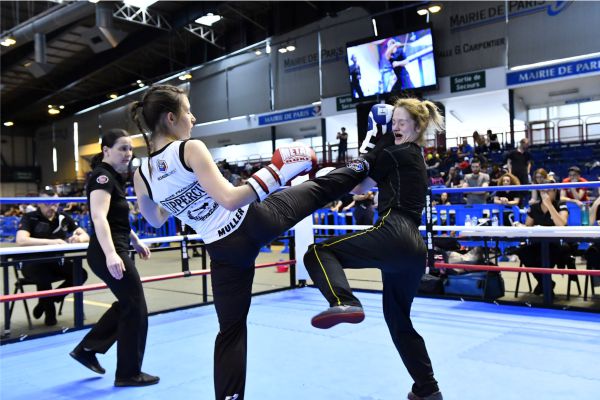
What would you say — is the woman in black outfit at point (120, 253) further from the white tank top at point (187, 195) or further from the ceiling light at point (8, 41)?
the ceiling light at point (8, 41)

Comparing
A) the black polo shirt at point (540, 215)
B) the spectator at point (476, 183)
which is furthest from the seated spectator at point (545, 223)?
the spectator at point (476, 183)

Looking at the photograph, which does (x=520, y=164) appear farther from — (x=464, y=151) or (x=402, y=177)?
(x=402, y=177)

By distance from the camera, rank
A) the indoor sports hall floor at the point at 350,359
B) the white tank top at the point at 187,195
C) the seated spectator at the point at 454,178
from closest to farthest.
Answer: the white tank top at the point at 187,195, the indoor sports hall floor at the point at 350,359, the seated spectator at the point at 454,178

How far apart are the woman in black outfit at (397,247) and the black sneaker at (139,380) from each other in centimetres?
135

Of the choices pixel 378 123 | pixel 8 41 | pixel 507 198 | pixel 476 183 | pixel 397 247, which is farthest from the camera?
pixel 8 41

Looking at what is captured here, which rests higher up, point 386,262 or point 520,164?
point 520,164

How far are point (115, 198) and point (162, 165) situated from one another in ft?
3.68

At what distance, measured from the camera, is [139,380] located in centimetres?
274

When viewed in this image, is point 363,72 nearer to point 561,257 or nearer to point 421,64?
point 421,64

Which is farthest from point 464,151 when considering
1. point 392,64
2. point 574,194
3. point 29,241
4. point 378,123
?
point 378,123

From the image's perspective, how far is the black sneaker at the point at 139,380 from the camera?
273cm

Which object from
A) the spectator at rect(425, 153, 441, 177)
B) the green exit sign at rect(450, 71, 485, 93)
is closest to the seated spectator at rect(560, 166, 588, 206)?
the spectator at rect(425, 153, 441, 177)

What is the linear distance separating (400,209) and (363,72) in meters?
14.7

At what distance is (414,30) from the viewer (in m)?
14.9
